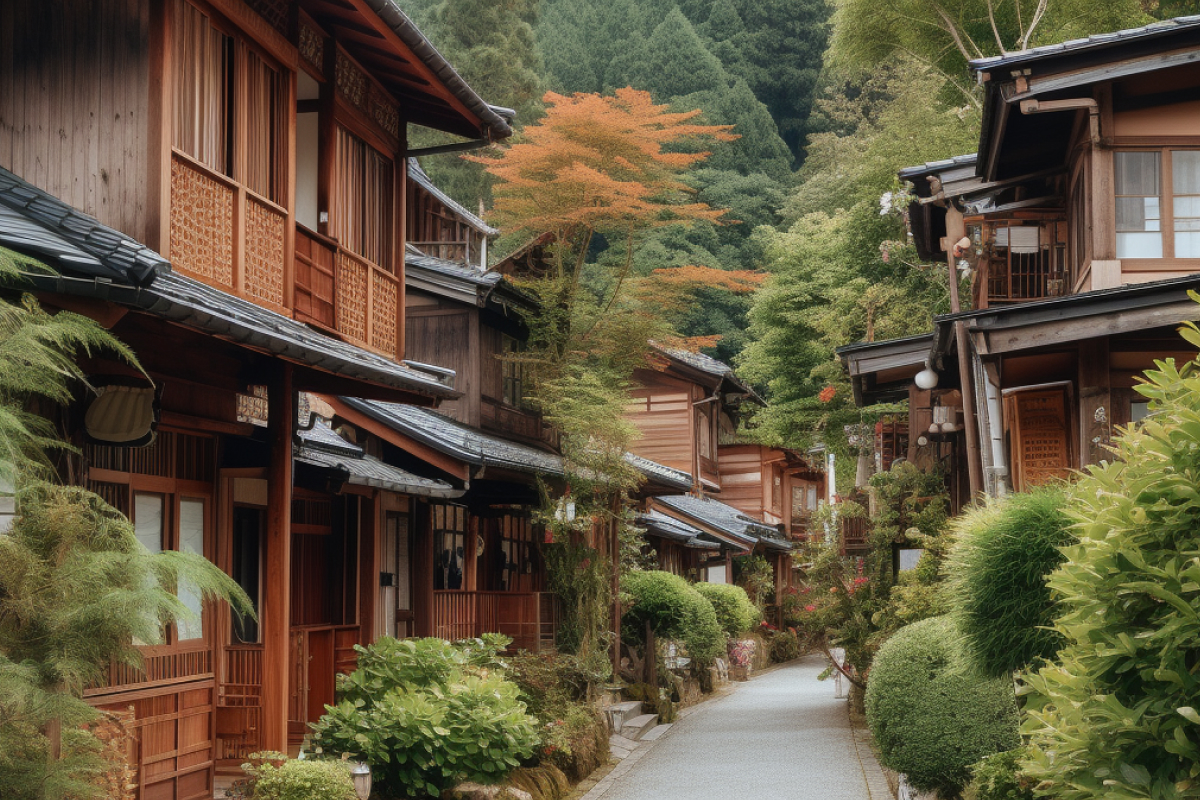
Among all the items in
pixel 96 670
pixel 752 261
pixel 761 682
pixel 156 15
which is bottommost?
pixel 761 682

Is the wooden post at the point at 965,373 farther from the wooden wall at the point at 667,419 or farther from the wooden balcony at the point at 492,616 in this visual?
the wooden wall at the point at 667,419

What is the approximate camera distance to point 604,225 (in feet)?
74.8

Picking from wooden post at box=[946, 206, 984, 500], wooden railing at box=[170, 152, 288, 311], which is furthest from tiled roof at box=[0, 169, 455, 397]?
wooden post at box=[946, 206, 984, 500]

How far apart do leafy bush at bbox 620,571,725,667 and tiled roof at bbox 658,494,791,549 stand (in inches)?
329

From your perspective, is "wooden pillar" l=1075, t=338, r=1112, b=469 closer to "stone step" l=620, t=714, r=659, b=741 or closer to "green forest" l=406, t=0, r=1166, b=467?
"green forest" l=406, t=0, r=1166, b=467

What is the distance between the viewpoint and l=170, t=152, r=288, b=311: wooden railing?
30.7ft

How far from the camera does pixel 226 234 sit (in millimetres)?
10070

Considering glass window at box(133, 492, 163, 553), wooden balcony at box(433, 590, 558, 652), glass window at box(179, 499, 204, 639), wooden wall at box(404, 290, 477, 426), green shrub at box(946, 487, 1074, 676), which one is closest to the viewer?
green shrub at box(946, 487, 1074, 676)

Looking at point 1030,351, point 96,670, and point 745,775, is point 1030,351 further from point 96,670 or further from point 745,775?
point 96,670

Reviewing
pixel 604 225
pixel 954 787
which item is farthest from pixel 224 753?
pixel 604 225

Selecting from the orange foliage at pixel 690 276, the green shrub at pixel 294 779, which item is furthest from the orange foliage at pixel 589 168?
the green shrub at pixel 294 779

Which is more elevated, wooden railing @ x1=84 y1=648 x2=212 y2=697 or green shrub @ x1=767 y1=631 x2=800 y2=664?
wooden railing @ x1=84 y1=648 x2=212 y2=697

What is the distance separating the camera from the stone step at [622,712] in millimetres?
21016

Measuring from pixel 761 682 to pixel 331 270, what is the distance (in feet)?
81.7
